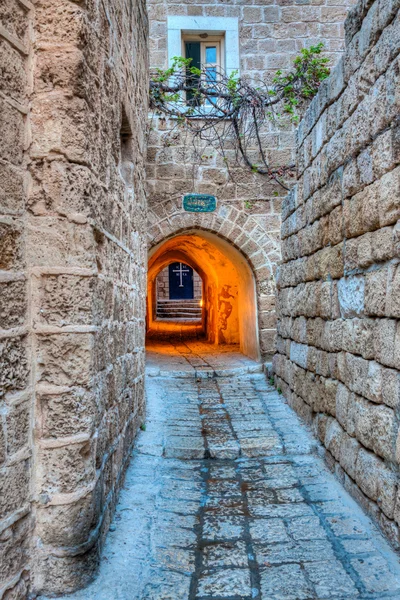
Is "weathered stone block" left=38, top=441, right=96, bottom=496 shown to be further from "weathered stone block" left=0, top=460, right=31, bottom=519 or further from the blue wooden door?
the blue wooden door

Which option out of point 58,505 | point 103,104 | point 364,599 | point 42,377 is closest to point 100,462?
point 58,505

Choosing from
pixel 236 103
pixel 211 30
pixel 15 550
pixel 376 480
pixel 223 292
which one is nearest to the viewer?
pixel 15 550

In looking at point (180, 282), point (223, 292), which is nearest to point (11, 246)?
point (223, 292)

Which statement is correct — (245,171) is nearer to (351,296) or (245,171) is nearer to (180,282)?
(351,296)

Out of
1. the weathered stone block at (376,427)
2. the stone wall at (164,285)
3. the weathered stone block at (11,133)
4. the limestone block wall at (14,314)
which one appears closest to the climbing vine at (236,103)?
the weathered stone block at (376,427)

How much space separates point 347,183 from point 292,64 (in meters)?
4.64

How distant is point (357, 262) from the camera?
9.20ft

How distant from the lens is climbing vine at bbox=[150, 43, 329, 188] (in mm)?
6531

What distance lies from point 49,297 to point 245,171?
17.0ft

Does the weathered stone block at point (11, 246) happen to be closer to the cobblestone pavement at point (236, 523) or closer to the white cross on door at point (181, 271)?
the cobblestone pavement at point (236, 523)

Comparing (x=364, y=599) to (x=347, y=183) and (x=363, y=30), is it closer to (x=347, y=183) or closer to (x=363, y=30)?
(x=347, y=183)

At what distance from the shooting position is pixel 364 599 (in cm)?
187

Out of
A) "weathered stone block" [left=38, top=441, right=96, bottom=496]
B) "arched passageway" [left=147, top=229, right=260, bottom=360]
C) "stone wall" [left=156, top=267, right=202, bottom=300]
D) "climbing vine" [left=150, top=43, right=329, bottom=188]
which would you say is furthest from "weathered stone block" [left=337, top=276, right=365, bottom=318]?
"stone wall" [left=156, top=267, right=202, bottom=300]

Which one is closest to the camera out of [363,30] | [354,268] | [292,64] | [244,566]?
[244,566]
